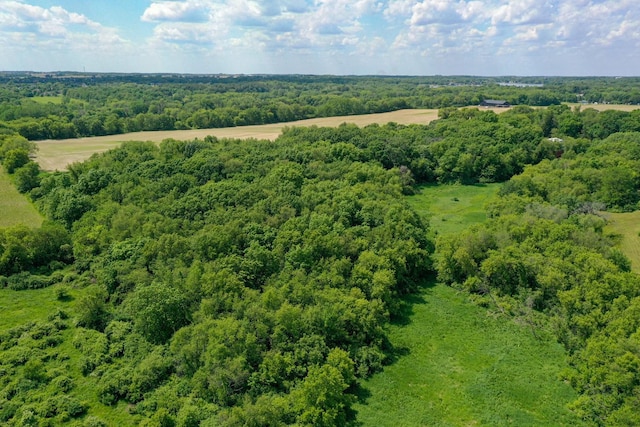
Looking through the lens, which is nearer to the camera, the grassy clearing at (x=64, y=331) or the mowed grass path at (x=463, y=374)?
the mowed grass path at (x=463, y=374)

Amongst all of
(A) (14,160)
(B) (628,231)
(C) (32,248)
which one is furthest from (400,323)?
(A) (14,160)

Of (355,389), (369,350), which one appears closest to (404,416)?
(355,389)

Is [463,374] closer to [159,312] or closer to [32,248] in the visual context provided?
[159,312]

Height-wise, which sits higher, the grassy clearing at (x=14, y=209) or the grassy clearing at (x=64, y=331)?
the grassy clearing at (x=14, y=209)

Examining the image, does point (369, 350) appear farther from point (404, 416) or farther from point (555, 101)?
point (555, 101)

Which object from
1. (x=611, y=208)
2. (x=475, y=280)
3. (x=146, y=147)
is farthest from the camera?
(x=146, y=147)

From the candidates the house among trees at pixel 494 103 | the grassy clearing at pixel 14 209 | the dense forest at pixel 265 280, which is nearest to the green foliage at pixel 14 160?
the grassy clearing at pixel 14 209

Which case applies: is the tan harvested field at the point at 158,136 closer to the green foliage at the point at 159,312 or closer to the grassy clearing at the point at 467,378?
the green foliage at the point at 159,312
